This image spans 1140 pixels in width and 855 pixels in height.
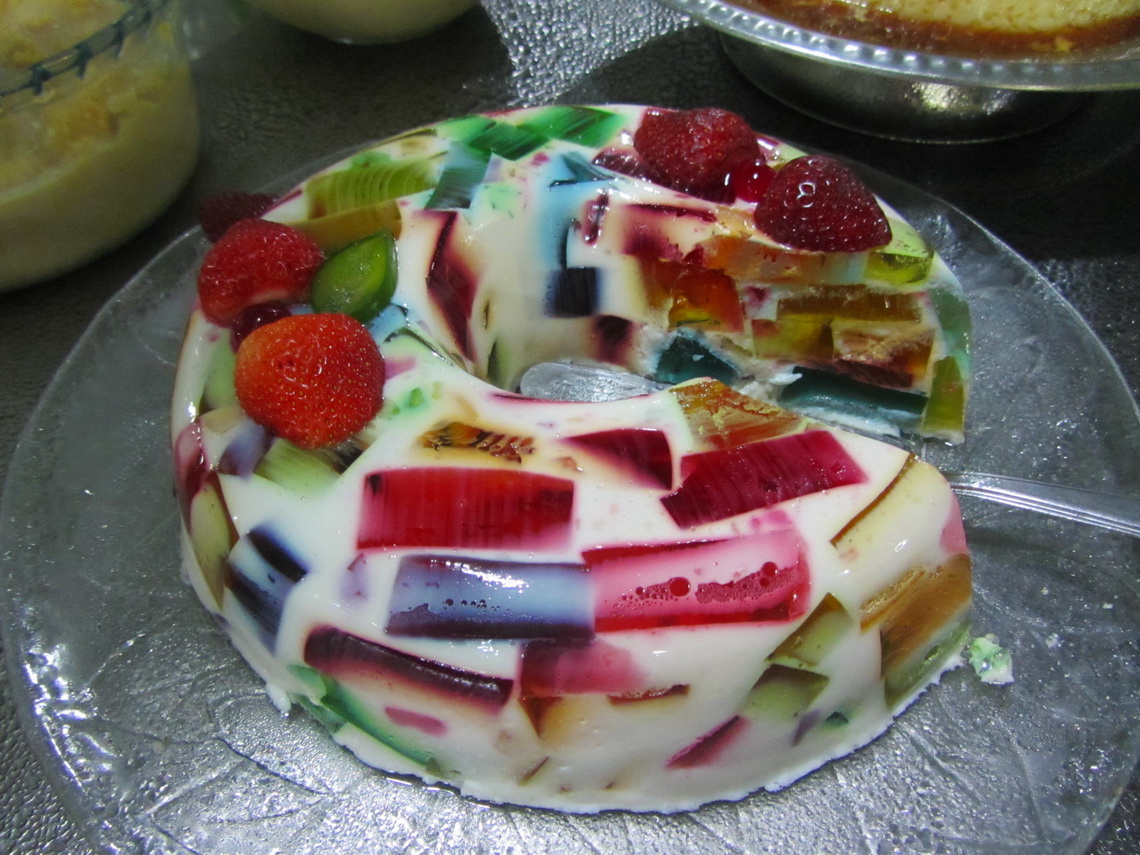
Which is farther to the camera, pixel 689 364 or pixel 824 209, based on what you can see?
pixel 689 364

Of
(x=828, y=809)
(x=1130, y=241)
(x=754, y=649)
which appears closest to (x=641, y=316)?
(x=754, y=649)

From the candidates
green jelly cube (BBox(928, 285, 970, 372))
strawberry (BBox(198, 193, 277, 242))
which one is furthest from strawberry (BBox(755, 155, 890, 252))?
strawberry (BBox(198, 193, 277, 242))

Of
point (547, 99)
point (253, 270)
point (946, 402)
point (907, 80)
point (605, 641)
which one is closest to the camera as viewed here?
point (605, 641)

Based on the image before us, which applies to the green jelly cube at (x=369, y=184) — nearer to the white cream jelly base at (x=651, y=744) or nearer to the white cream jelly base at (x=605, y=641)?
the white cream jelly base at (x=605, y=641)

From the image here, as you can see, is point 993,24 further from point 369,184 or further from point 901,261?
point 369,184

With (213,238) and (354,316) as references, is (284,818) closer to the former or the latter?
(354,316)

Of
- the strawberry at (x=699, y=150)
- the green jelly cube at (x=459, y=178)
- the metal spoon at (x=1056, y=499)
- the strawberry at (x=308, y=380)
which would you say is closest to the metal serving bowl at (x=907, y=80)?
the strawberry at (x=699, y=150)

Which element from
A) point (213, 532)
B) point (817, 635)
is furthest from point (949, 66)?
point (213, 532)
